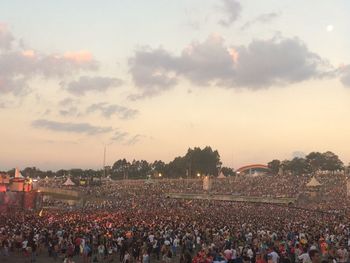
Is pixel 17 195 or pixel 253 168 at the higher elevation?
pixel 253 168

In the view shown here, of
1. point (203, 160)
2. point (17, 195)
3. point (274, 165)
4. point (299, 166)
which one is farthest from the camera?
point (274, 165)

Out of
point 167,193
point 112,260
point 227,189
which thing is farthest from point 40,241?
point 227,189

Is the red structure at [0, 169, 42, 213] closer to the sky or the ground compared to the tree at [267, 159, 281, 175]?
closer to the ground

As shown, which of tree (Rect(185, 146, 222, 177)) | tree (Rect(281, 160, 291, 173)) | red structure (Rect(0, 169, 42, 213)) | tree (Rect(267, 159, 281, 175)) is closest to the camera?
red structure (Rect(0, 169, 42, 213))

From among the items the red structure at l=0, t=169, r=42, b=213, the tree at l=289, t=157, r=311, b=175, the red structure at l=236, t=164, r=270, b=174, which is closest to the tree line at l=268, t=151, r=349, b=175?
the tree at l=289, t=157, r=311, b=175

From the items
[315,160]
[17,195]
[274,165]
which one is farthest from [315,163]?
[17,195]

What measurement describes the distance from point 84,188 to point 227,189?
29.7 metres

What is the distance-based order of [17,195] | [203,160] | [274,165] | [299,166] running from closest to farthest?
1. [17,195]
2. [203,160]
3. [299,166]
4. [274,165]

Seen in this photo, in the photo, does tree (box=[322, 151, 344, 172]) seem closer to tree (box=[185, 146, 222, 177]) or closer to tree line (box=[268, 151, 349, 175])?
tree line (box=[268, 151, 349, 175])

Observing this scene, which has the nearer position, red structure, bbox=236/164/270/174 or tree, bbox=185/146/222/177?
tree, bbox=185/146/222/177

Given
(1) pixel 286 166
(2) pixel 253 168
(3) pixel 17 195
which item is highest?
(1) pixel 286 166

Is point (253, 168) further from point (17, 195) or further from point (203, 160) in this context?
point (17, 195)

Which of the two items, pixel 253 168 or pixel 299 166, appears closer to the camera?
pixel 299 166

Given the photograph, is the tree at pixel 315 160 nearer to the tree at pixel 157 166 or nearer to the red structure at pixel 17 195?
the tree at pixel 157 166
